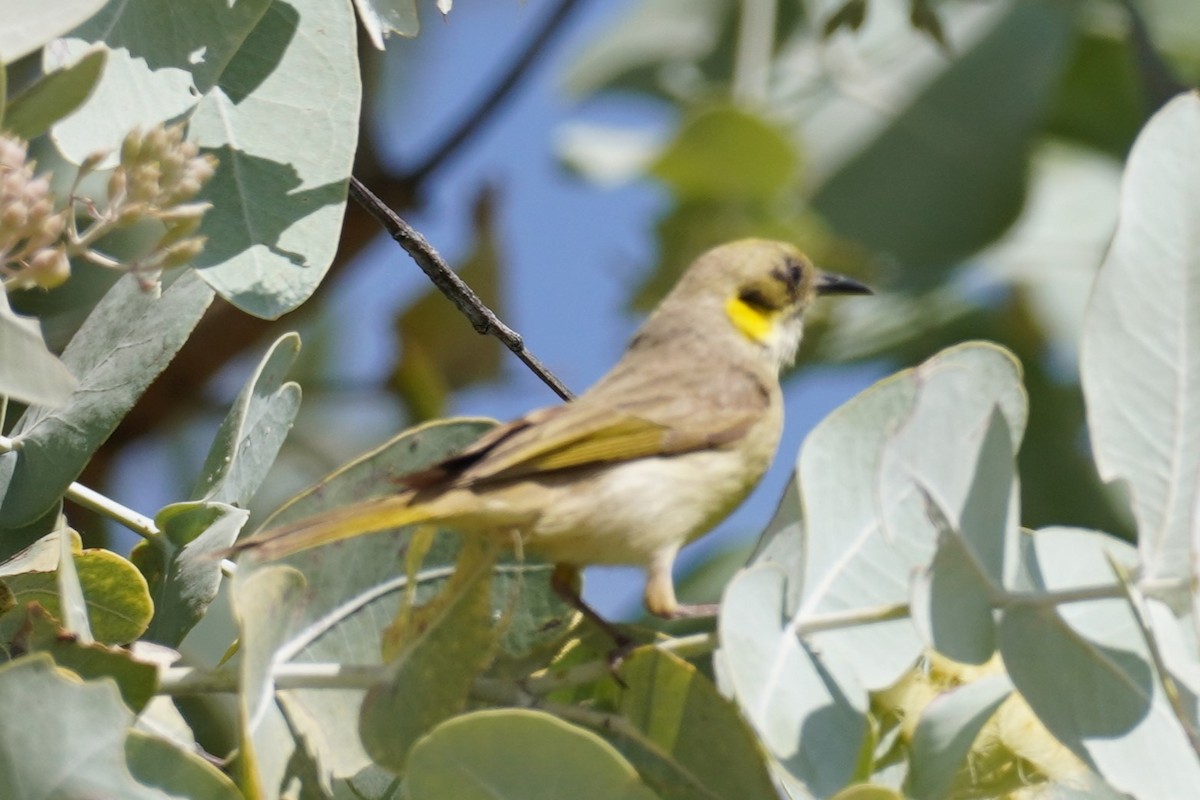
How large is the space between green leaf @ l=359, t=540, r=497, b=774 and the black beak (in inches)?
104

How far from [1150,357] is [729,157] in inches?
129

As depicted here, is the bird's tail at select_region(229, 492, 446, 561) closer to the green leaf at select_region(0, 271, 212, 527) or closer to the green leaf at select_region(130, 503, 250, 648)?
the green leaf at select_region(130, 503, 250, 648)

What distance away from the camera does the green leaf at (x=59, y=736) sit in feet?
6.19

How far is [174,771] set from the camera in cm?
195

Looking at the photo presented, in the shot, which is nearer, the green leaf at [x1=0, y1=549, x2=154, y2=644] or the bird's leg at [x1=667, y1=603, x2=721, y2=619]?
the green leaf at [x1=0, y1=549, x2=154, y2=644]

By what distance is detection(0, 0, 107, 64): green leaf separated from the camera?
2096mm

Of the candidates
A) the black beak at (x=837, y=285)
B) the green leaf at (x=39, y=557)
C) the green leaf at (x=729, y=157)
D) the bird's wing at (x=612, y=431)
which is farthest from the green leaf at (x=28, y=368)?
the green leaf at (x=729, y=157)

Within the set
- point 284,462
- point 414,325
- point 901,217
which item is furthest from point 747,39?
point 284,462

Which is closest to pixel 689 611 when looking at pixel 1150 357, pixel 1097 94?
pixel 1150 357

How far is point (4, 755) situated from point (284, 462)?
4.21 m

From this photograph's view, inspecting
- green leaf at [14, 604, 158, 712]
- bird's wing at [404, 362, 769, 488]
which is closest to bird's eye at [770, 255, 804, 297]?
bird's wing at [404, 362, 769, 488]

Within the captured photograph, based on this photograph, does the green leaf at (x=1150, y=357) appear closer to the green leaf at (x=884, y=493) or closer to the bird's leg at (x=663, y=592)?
the green leaf at (x=884, y=493)

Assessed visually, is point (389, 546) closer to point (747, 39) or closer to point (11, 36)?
point (11, 36)

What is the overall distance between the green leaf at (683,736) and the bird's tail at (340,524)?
1.49 ft
